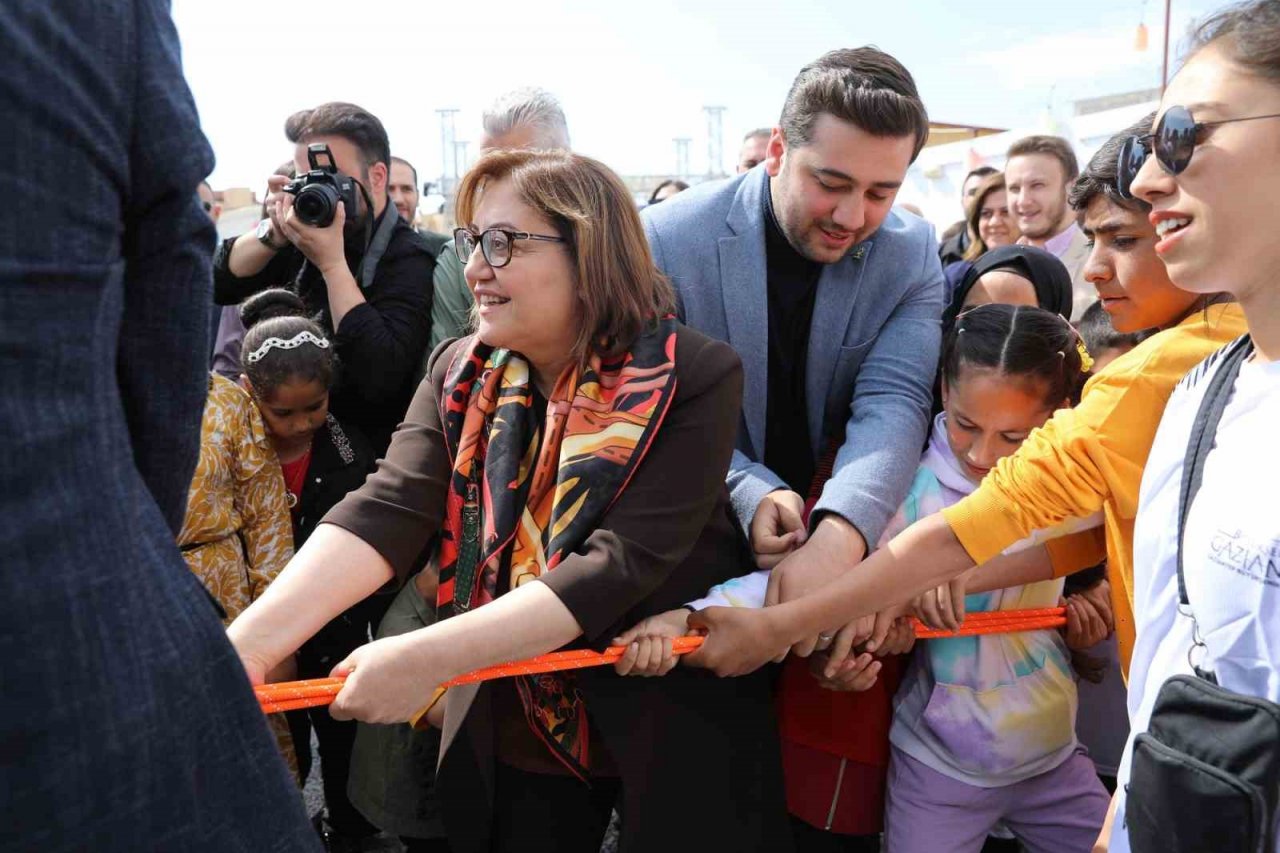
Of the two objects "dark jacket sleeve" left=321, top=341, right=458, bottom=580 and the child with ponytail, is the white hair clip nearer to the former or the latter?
the child with ponytail

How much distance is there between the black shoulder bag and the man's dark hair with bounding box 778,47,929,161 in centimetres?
116

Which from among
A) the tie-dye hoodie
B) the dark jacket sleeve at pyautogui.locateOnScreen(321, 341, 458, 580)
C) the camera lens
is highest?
the camera lens

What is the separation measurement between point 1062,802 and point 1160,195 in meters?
1.37

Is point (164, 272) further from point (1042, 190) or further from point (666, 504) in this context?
point (1042, 190)

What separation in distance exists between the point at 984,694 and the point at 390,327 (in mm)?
1920

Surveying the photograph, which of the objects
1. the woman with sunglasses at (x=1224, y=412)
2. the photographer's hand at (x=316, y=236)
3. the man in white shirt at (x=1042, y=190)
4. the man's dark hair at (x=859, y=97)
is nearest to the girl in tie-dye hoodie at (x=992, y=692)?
the man's dark hair at (x=859, y=97)

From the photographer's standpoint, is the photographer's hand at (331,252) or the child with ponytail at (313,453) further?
the photographer's hand at (331,252)

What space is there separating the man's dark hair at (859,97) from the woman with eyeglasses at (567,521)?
67 cm

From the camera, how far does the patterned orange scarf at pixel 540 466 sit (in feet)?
5.86

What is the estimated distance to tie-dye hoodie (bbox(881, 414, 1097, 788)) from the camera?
2.09 metres

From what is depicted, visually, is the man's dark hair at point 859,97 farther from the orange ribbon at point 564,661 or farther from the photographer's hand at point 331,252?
the photographer's hand at point 331,252

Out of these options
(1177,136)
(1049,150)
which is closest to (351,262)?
(1177,136)

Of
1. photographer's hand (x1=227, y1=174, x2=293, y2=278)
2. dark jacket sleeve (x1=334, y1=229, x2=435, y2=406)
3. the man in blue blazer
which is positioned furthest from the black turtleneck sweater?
photographer's hand (x1=227, y1=174, x2=293, y2=278)

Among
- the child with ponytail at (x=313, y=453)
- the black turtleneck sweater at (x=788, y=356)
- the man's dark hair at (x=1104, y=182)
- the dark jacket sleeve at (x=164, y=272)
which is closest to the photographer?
the dark jacket sleeve at (x=164, y=272)
